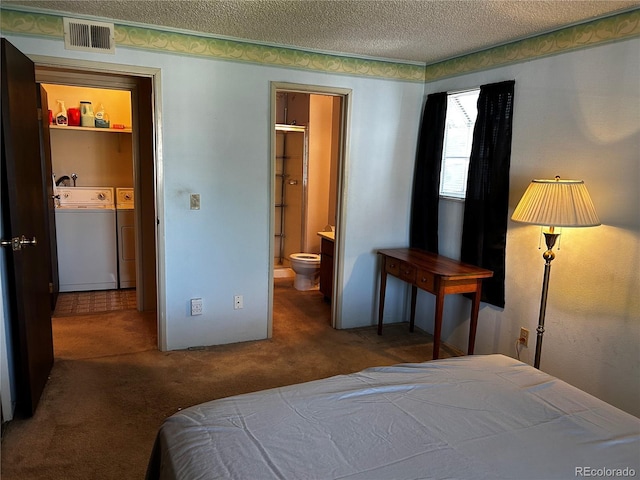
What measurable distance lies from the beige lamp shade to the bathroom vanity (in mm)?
2266

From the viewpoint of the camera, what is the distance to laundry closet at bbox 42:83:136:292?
4.75 m

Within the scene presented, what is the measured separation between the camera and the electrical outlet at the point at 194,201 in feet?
10.8

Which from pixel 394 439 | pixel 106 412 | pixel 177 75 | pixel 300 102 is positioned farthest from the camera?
pixel 300 102

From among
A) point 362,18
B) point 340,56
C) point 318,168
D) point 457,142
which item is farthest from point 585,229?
point 318,168

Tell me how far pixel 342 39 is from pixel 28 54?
6.41ft

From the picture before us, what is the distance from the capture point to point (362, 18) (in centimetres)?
268

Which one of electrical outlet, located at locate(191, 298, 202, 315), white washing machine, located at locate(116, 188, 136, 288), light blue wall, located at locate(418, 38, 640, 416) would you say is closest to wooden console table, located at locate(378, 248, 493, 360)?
light blue wall, located at locate(418, 38, 640, 416)

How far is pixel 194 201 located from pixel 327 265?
Answer: 173cm

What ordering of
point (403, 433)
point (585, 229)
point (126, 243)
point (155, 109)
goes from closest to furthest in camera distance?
point (403, 433) → point (585, 229) → point (155, 109) → point (126, 243)

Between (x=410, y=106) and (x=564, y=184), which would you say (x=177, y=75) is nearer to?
(x=410, y=106)

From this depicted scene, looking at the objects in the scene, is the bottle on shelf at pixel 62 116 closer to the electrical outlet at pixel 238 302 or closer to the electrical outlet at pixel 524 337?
the electrical outlet at pixel 238 302

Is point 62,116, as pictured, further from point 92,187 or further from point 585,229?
point 585,229

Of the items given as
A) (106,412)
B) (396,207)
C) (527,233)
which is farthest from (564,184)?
(106,412)

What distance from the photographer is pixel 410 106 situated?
386cm
